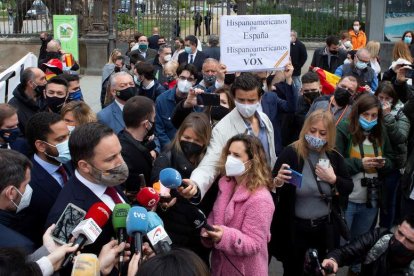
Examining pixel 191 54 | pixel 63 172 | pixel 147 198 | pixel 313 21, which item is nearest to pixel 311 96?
pixel 63 172

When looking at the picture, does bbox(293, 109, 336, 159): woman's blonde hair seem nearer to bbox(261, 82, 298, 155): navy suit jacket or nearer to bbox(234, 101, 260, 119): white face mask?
bbox(234, 101, 260, 119): white face mask

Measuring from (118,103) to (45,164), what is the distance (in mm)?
2277

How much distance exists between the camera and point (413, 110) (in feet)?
18.1

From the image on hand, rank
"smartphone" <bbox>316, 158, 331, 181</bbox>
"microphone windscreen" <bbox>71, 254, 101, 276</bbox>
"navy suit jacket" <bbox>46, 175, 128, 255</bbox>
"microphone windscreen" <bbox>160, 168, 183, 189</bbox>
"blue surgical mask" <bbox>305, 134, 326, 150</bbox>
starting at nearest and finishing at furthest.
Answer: "microphone windscreen" <bbox>71, 254, 101, 276</bbox>, "navy suit jacket" <bbox>46, 175, 128, 255</bbox>, "microphone windscreen" <bbox>160, 168, 183, 189</bbox>, "smartphone" <bbox>316, 158, 331, 181</bbox>, "blue surgical mask" <bbox>305, 134, 326, 150</bbox>

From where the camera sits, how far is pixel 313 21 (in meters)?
17.5

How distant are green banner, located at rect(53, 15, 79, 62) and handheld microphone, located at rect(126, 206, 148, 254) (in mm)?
13765

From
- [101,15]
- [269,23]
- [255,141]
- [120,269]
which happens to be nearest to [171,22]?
[101,15]

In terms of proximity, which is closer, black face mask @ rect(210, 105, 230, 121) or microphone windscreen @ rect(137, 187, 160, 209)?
microphone windscreen @ rect(137, 187, 160, 209)

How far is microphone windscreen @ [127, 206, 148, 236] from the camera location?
2568 millimetres

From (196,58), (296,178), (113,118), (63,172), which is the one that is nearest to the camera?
(63,172)

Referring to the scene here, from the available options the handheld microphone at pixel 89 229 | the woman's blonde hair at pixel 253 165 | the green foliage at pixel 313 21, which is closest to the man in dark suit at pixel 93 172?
the handheld microphone at pixel 89 229

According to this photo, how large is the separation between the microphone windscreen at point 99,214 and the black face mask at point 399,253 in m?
1.98

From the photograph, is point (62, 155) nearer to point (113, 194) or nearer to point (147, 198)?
point (113, 194)

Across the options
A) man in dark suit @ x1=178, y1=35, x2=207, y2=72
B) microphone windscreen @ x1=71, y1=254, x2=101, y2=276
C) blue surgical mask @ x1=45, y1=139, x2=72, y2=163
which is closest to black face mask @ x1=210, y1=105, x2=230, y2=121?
blue surgical mask @ x1=45, y1=139, x2=72, y2=163
